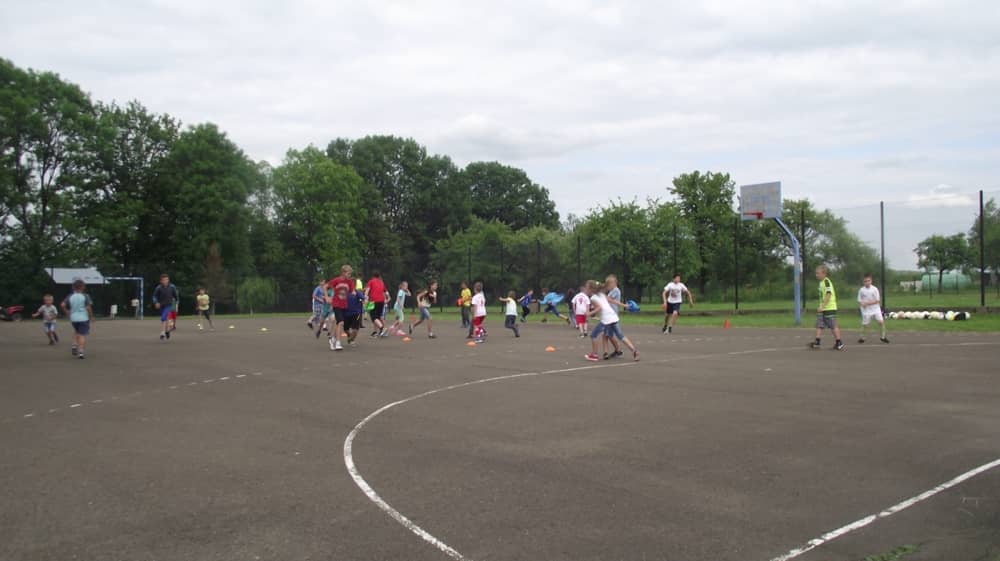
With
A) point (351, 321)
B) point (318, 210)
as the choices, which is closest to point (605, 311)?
point (351, 321)

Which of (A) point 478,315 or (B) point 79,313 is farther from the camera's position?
(A) point 478,315

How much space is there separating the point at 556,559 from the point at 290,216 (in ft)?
207

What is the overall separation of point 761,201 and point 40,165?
138 ft

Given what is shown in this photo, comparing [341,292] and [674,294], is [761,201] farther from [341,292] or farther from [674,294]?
[341,292]

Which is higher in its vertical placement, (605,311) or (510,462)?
(605,311)

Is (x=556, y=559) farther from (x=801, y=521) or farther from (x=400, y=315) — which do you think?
(x=400, y=315)

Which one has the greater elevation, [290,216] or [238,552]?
[290,216]

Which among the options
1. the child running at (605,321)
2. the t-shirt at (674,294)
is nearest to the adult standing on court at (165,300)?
the child running at (605,321)

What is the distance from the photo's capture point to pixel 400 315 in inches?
906

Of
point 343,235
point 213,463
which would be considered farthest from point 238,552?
A: point 343,235

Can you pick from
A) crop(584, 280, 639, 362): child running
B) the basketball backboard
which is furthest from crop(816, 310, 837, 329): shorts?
the basketball backboard

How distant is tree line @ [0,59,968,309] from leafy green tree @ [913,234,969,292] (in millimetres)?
2246

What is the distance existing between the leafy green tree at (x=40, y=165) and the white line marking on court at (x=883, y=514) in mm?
46679

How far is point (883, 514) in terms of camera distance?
4.80 m
